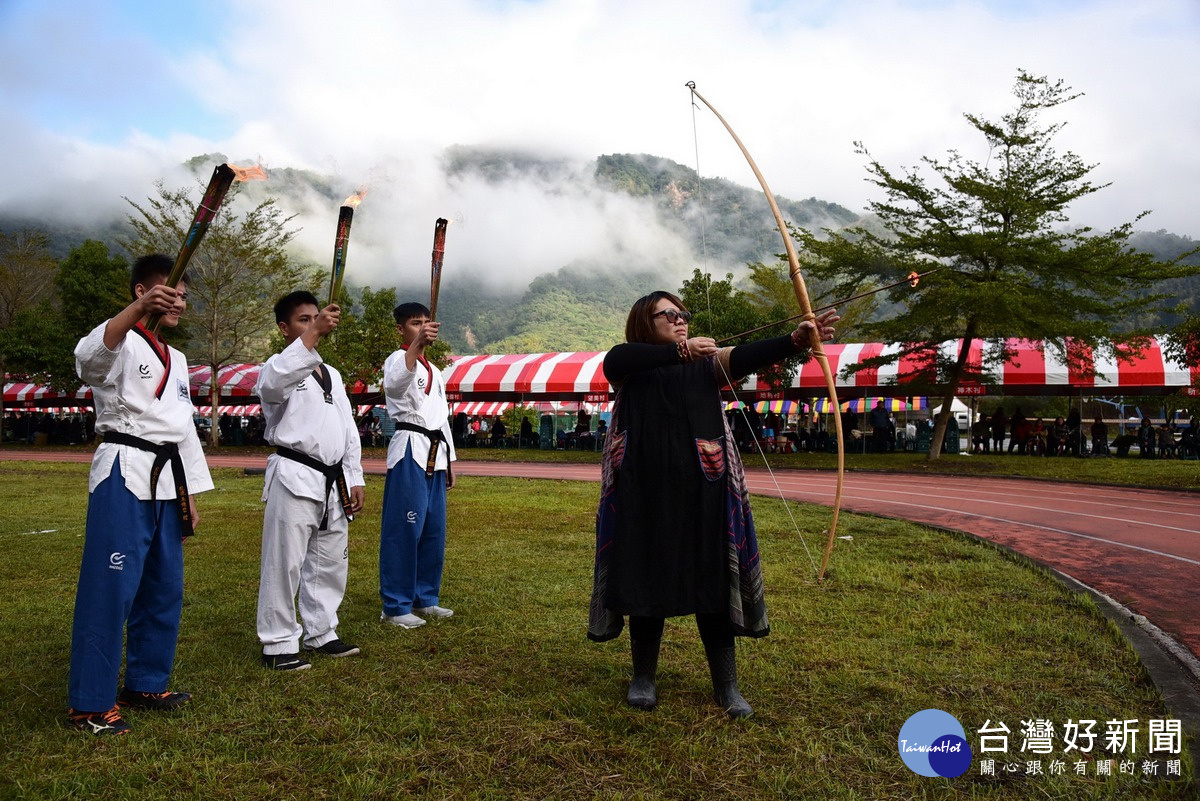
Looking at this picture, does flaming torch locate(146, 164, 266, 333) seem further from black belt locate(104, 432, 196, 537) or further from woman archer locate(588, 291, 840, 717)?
woman archer locate(588, 291, 840, 717)

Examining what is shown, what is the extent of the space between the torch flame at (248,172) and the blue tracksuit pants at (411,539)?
7.66ft

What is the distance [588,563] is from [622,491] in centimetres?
382

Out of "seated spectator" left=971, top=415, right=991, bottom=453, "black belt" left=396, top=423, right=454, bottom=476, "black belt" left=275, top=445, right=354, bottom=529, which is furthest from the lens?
"seated spectator" left=971, top=415, right=991, bottom=453

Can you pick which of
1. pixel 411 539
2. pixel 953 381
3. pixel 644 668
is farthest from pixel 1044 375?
pixel 644 668

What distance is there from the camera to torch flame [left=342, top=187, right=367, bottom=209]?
454 cm

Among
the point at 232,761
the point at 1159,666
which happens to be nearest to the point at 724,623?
the point at 232,761

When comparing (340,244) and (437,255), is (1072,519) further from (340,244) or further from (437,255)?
(340,244)

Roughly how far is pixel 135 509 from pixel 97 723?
929 mm

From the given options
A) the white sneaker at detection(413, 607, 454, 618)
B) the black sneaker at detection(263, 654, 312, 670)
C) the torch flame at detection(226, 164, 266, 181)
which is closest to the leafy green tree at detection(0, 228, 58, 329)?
the white sneaker at detection(413, 607, 454, 618)

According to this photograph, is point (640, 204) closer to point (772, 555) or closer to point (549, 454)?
point (549, 454)

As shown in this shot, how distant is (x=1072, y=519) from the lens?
36.4ft

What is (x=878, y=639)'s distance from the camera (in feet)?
15.7

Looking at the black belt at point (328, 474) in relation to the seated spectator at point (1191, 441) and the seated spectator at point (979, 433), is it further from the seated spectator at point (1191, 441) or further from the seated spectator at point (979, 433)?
the seated spectator at point (979, 433)

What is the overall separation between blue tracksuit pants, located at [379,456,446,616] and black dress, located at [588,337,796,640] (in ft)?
6.70
